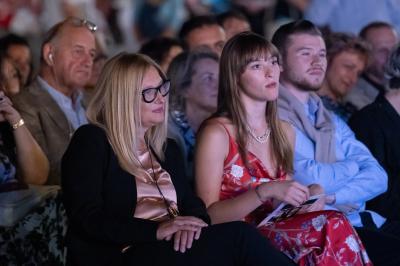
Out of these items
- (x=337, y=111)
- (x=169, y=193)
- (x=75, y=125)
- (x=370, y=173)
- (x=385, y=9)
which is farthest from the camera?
(x=385, y=9)

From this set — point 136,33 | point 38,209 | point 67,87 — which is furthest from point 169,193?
point 136,33

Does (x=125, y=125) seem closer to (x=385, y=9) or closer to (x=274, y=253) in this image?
(x=274, y=253)

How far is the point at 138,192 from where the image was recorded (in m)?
3.11

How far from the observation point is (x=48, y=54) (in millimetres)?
4418

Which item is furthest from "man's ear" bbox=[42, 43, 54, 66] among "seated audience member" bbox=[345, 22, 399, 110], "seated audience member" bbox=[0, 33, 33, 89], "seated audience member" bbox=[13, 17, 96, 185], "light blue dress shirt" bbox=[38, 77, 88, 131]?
"seated audience member" bbox=[345, 22, 399, 110]

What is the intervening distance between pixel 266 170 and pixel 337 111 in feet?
5.29

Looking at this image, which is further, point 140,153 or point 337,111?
point 337,111

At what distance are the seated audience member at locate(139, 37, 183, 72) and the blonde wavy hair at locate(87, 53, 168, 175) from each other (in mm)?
1815

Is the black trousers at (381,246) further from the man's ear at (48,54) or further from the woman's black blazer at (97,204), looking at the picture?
the man's ear at (48,54)

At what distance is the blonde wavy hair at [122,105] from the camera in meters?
3.08

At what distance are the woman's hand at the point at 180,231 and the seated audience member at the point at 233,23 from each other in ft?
10.5

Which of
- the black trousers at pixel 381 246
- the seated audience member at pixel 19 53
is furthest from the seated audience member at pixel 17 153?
the seated audience member at pixel 19 53

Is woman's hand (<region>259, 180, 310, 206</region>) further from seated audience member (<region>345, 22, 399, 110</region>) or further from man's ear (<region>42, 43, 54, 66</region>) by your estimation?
seated audience member (<region>345, 22, 399, 110</region>)

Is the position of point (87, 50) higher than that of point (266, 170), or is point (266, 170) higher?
point (87, 50)
